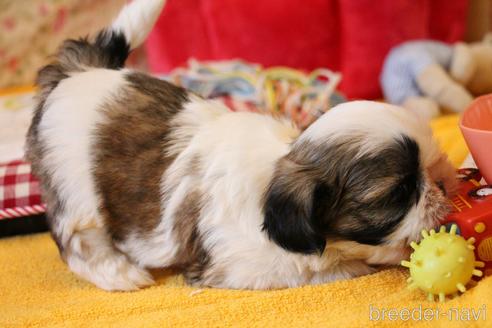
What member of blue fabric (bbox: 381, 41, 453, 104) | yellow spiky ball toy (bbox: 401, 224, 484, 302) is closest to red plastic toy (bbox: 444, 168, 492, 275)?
yellow spiky ball toy (bbox: 401, 224, 484, 302)

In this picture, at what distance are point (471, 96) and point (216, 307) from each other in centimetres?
216

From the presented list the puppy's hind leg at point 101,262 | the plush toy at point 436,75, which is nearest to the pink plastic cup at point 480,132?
the puppy's hind leg at point 101,262

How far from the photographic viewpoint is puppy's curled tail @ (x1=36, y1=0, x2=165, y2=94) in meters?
2.17

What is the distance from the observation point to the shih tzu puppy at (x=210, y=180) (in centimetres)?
154

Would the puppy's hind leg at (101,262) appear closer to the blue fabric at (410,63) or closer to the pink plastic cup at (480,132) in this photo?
the pink plastic cup at (480,132)

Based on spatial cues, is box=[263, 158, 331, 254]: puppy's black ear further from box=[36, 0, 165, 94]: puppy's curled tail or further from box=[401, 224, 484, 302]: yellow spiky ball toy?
box=[36, 0, 165, 94]: puppy's curled tail

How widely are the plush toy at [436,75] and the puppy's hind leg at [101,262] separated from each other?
180cm

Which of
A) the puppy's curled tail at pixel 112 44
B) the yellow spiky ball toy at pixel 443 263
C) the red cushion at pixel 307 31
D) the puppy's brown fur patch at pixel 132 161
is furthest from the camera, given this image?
the red cushion at pixel 307 31

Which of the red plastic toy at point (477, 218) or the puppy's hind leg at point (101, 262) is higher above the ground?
the red plastic toy at point (477, 218)

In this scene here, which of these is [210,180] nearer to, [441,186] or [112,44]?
[441,186]

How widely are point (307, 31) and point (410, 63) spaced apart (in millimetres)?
637

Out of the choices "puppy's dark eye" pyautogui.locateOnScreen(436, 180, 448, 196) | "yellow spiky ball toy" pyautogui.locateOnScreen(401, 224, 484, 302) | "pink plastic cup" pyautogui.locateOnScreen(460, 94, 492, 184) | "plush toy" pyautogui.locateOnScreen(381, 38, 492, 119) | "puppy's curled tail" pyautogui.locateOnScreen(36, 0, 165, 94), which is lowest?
"plush toy" pyautogui.locateOnScreen(381, 38, 492, 119)

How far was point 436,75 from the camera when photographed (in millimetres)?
3174

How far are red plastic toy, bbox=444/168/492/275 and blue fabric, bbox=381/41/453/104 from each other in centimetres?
168
